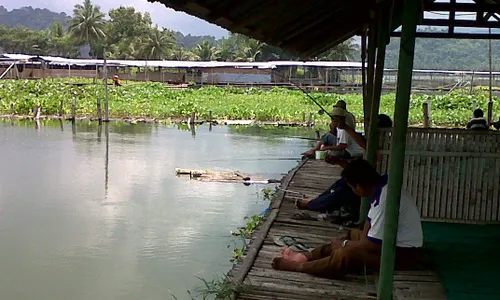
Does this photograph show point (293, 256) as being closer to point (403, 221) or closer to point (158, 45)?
point (403, 221)

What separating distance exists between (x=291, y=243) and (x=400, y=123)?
1852 mm

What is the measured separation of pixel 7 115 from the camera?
68.0 feet

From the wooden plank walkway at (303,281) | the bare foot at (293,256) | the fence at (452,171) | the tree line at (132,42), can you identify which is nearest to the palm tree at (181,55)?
the tree line at (132,42)

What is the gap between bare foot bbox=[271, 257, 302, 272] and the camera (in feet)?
11.9

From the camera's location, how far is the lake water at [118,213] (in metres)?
5.93

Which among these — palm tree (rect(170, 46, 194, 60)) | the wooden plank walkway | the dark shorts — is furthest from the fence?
palm tree (rect(170, 46, 194, 60))

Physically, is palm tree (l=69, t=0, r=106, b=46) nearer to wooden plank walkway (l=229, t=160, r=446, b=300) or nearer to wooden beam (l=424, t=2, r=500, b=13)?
wooden beam (l=424, t=2, r=500, b=13)

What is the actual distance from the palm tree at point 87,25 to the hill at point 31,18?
391 ft

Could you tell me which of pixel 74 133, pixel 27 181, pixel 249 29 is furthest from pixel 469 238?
pixel 74 133

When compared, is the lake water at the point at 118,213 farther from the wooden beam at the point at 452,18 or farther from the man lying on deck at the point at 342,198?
the wooden beam at the point at 452,18

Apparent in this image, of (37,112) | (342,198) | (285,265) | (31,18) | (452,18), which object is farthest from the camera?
(31,18)

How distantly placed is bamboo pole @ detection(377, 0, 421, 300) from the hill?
564ft

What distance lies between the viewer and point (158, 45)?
47188 mm

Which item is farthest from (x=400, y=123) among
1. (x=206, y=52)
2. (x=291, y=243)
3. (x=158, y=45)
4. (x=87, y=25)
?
(x=87, y=25)
